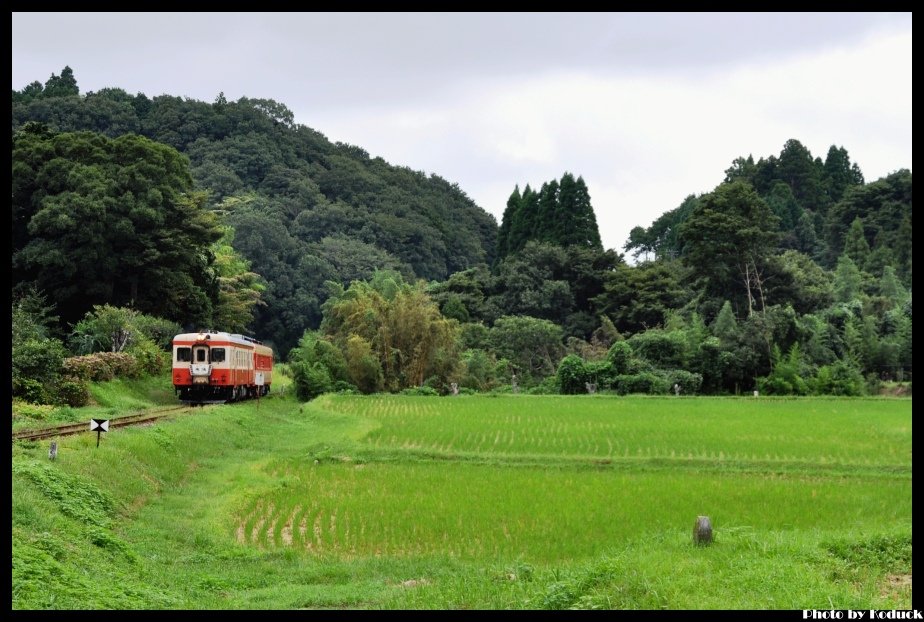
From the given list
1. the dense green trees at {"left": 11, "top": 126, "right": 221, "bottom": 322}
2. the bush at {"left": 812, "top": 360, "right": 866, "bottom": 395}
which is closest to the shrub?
the dense green trees at {"left": 11, "top": 126, "right": 221, "bottom": 322}

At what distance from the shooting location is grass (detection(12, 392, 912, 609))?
7.82 m

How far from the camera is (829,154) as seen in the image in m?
77.2

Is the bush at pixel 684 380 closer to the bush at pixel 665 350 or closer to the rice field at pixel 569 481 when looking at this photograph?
the bush at pixel 665 350

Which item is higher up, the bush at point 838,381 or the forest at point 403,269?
the forest at point 403,269

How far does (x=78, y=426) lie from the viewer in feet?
59.6

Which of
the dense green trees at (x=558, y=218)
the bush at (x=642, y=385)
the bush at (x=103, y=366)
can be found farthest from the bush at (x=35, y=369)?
the dense green trees at (x=558, y=218)

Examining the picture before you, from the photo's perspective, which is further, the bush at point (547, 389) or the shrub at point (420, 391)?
the bush at point (547, 389)

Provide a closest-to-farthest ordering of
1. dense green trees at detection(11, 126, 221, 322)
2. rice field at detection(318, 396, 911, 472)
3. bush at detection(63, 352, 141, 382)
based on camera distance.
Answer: rice field at detection(318, 396, 911, 472)
bush at detection(63, 352, 141, 382)
dense green trees at detection(11, 126, 221, 322)

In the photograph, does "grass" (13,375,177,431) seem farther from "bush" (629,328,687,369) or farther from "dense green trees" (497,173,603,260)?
"dense green trees" (497,173,603,260)

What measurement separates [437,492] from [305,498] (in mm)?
2150

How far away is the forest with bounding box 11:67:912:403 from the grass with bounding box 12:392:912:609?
918cm

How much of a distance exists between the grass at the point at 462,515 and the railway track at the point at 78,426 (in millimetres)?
1104

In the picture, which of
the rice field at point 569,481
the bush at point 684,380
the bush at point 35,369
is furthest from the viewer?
the bush at point 684,380

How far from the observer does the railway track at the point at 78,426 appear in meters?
15.8
